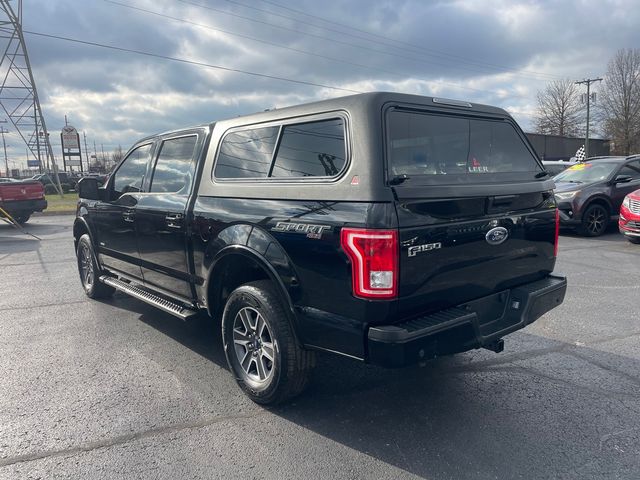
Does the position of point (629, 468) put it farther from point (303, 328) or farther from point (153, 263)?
point (153, 263)

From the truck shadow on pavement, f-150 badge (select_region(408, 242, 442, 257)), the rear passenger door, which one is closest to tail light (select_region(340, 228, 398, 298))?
f-150 badge (select_region(408, 242, 442, 257))

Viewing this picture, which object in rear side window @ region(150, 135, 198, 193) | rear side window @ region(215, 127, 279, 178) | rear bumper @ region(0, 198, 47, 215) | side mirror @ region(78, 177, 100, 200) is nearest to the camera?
rear side window @ region(215, 127, 279, 178)

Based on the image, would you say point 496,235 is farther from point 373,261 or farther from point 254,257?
point 254,257

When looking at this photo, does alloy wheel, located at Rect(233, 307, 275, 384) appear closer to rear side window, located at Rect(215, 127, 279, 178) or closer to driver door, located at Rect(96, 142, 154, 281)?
rear side window, located at Rect(215, 127, 279, 178)

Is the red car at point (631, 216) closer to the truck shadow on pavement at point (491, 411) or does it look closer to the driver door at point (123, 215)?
the truck shadow on pavement at point (491, 411)

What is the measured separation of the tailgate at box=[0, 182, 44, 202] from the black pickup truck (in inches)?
508

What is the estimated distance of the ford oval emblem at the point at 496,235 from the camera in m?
3.16

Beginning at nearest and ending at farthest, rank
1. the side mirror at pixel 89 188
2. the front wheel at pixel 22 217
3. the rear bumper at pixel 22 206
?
the side mirror at pixel 89 188 → the rear bumper at pixel 22 206 → the front wheel at pixel 22 217

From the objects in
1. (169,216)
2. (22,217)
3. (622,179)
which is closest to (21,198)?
(22,217)

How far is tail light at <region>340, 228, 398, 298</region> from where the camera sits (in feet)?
8.51

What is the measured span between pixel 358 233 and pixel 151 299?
2.73 meters

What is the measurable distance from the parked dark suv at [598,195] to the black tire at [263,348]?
9.44m

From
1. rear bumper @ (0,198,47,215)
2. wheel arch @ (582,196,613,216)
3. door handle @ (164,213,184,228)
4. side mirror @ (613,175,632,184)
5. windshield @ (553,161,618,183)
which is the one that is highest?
windshield @ (553,161,618,183)

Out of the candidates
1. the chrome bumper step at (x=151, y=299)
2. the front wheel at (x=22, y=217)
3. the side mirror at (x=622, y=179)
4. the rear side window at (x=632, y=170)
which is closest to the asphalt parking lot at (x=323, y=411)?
the chrome bumper step at (x=151, y=299)
